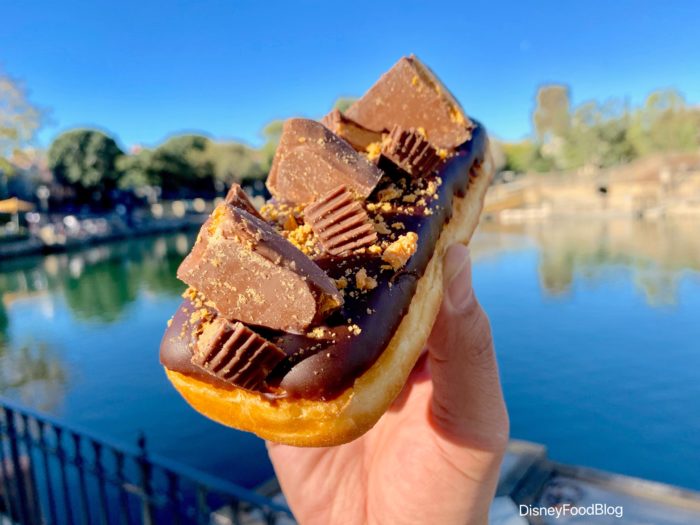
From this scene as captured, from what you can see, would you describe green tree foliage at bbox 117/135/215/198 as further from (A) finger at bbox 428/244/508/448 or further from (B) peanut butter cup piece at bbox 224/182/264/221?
(A) finger at bbox 428/244/508/448

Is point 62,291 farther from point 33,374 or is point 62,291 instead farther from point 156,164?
point 156,164

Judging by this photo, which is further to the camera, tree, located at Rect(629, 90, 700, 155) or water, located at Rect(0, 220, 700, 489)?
tree, located at Rect(629, 90, 700, 155)

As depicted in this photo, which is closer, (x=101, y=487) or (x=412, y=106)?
(x=412, y=106)

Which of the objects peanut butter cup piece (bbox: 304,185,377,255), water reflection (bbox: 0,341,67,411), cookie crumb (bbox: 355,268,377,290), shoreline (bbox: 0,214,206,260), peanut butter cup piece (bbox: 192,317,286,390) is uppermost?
peanut butter cup piece (bbox: 304,185,377,255)

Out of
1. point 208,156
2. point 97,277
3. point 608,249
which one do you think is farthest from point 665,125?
point 97,277

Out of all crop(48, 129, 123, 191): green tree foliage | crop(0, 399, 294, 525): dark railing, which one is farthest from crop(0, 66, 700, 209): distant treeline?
crop(0, 399, 294, 525): dark railing

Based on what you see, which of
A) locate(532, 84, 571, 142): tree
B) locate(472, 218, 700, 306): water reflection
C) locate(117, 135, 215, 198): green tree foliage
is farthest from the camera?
locate(532, 84, 571, 142): tree

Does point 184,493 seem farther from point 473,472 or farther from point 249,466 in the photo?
point 473,472
